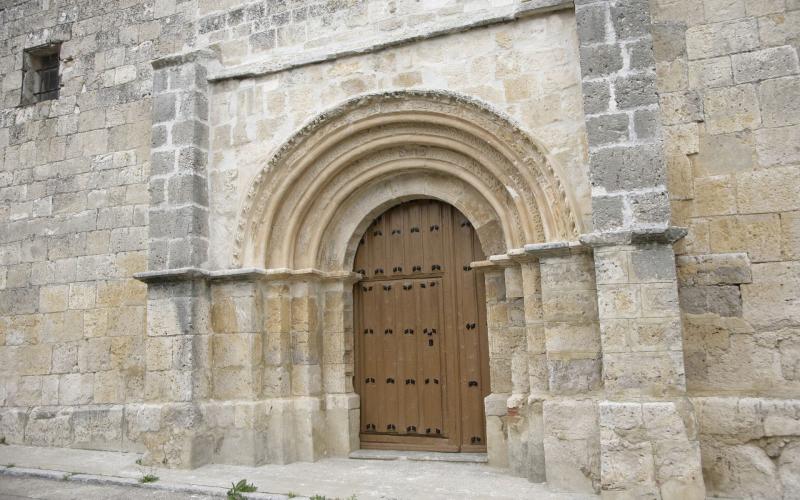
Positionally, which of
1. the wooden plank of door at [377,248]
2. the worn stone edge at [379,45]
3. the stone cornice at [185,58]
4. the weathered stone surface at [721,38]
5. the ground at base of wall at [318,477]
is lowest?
the ground at base of wall at [318,477]

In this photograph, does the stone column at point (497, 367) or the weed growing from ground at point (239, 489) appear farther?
the stone column at point (497, 367)

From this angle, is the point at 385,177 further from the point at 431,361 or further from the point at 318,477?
the point at 318,477

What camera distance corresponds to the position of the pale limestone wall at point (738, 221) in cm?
377

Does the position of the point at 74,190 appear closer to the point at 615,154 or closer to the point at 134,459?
the point at 134,459

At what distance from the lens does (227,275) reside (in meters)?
5.01

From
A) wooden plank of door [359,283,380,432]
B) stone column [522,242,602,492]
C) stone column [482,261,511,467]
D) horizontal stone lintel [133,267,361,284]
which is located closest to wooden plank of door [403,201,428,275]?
wooden plank of door [359,283,380,432]

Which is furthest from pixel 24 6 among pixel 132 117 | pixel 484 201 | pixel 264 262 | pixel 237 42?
pixel 484 201

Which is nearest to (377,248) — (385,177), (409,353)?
(385,177)

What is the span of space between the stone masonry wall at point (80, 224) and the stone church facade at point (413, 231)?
3 centimetres

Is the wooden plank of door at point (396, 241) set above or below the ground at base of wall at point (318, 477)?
above

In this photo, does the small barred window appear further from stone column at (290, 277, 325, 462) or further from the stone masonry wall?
stone column at (290, 277, 325, 462)

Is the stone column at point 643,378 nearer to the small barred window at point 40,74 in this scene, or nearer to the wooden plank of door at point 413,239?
the wooden plank of door at point 413,239

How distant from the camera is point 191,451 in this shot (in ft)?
15.6

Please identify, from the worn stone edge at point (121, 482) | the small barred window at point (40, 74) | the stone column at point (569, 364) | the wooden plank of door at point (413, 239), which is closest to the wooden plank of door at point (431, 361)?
the wooden plank of door at point (413, 239)
